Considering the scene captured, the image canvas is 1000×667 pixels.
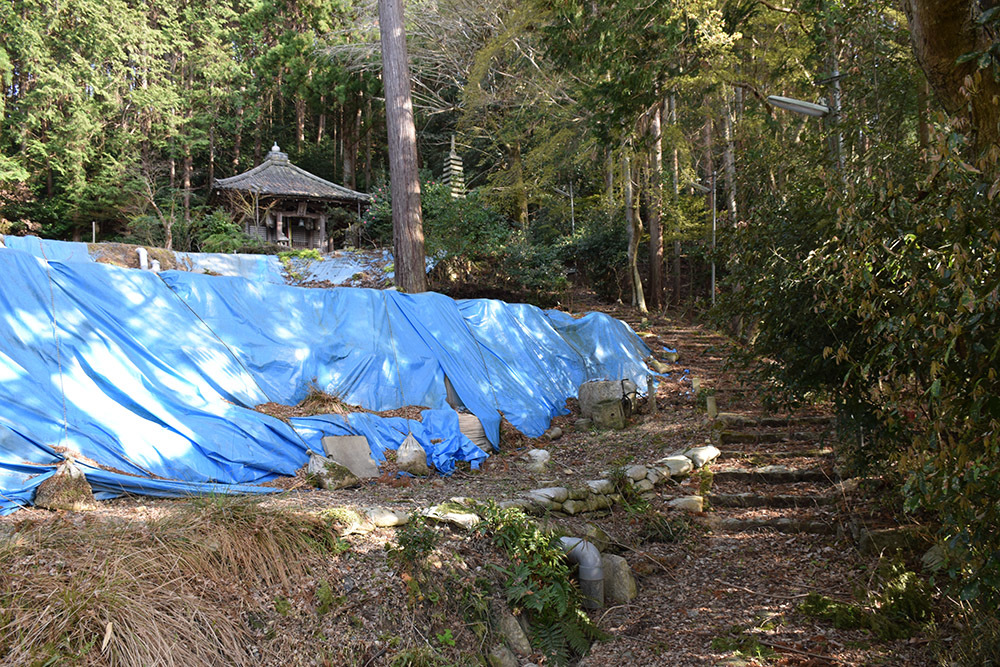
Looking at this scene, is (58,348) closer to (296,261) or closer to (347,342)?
(347,342)

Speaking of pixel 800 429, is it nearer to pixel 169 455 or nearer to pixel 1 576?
pixel 169 455

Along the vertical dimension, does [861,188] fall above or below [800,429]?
above

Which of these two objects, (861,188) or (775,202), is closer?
(861,188)

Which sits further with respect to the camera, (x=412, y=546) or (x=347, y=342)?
(x=347, y=342)

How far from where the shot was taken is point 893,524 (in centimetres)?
465

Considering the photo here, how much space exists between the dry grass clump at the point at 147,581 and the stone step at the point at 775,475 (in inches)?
148

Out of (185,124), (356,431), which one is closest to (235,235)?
(185,124)

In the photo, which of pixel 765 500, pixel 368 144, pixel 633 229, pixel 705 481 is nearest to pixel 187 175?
pixel 368 144

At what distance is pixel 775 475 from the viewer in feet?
19.2

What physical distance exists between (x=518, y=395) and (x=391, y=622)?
14.7 ft

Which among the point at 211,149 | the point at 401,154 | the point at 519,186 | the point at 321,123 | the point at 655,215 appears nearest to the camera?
the point at 401,154

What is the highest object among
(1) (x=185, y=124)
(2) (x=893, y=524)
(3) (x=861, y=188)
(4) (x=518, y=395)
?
(1) (x=185, y=124)

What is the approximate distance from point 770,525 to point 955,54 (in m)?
3.74

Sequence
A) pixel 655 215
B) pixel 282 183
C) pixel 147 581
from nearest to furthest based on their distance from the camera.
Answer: pixel 147 581 < pixel 655 215 < pixel 282 183
